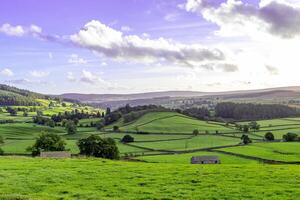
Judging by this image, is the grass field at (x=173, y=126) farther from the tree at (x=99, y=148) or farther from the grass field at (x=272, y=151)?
the tree at (x=99, y=148)

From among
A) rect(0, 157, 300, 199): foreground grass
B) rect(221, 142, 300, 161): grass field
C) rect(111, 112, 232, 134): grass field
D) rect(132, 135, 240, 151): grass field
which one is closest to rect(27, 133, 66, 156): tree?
rect(132, 135, 240, 151): grass field

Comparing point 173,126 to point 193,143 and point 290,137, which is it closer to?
point 193,143

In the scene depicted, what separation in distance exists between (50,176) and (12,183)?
12.3 ft

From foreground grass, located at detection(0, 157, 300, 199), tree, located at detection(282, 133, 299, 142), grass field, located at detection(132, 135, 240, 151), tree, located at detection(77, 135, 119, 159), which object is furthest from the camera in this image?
tree, located at detection(282, 133, 299, 142)

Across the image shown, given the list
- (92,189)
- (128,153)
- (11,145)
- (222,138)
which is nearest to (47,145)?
(128,153)

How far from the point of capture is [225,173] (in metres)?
32.4

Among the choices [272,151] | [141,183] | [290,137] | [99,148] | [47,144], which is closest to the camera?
[141,183]

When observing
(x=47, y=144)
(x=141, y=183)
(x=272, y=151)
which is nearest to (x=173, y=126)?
(x=272, y=151)

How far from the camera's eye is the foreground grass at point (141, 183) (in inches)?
930

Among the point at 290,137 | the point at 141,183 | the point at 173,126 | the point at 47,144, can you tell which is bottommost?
the point at 290,137

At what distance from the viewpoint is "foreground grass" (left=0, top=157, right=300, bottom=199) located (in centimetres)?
2361

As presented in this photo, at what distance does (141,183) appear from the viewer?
2817cm

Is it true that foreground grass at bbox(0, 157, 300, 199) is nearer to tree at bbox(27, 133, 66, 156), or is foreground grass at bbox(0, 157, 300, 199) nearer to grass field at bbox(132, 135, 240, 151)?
tree at bbox(27, 133, 66, 156)

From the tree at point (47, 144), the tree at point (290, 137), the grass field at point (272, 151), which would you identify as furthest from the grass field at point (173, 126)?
the tree at point (47, 144)
